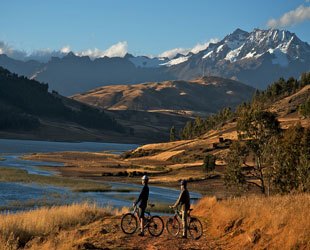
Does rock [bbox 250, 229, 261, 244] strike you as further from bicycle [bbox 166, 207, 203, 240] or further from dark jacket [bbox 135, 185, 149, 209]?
dark jacket [bbox 135, 185, 149, 209]

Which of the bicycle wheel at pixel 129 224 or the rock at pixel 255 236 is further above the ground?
the rock at pixel 255 236

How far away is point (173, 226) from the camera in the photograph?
25281mm

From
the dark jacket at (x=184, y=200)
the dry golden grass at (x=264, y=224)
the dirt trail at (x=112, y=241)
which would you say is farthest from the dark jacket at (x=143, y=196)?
the dry golden grass at (x=264, y=224)

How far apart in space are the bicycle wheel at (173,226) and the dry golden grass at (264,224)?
5.53 ft

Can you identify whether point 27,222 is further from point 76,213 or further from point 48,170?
point 48,170

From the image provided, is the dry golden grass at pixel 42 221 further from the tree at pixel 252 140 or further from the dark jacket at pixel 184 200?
the tree at pixel 252 140

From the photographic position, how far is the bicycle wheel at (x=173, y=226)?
82.6 ft

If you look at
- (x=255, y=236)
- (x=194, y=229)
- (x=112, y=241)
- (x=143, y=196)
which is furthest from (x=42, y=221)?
(x=255, y=236)

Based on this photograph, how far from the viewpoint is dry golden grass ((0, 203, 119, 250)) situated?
990 inches

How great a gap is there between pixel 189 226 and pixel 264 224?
4.55m

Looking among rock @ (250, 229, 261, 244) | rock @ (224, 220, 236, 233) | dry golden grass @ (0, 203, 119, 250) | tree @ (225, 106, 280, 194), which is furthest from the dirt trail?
tree @ (225, 106, 280, 194)

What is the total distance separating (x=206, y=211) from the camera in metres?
31.6

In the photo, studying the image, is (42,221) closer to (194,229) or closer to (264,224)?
(194,229)

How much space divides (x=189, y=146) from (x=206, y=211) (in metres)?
138
